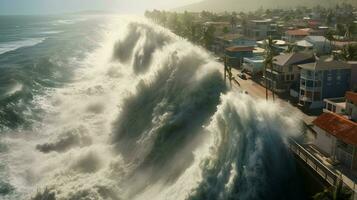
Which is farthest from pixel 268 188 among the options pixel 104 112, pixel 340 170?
pixel 104 112

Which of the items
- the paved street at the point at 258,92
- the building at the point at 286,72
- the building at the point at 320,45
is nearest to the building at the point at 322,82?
the paved street at the point at 258,92

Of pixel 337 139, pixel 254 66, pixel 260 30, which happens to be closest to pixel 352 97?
pixel 337 139

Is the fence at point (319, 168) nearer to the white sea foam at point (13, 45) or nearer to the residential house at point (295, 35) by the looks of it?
the residential house at point (295, 35)

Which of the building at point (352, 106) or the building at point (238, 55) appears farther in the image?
the building at point (238, 55)

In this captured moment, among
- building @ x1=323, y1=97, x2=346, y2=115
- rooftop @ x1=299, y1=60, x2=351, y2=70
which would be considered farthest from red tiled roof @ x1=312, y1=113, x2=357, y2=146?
rooftop @ x1=299, y1=60, x2=351, y2=70

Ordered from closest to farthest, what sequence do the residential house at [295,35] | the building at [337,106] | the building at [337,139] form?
the building at [337,139] < the building at [337,106] < the residential house at [295,35]

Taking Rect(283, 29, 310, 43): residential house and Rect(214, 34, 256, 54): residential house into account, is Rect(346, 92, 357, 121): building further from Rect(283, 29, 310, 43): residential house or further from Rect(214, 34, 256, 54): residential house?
Rect(283, 29, 310, 43): residential house

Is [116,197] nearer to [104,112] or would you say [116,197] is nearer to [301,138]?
[301,138]
